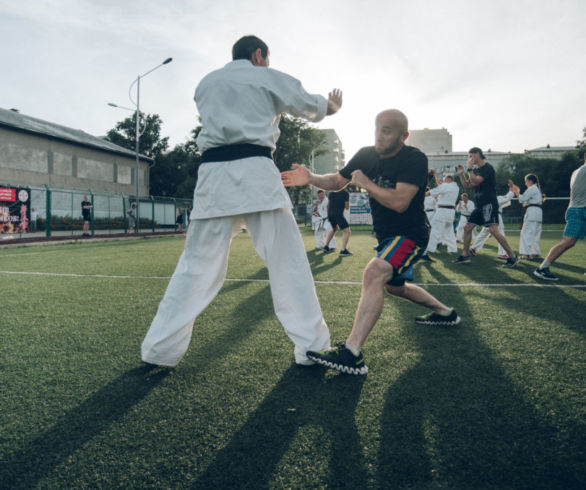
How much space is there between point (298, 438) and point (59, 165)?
36.9 meters

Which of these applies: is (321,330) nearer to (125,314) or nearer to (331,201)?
(125,314)

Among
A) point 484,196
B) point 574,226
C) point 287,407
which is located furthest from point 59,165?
point 287,407

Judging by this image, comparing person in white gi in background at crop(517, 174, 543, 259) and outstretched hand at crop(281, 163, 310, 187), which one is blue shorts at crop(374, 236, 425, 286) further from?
person in white gi in background at crop(517, 174, 543, 259)

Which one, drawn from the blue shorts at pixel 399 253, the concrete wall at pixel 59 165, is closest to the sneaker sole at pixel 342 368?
the blue shorts at pixel 399 253

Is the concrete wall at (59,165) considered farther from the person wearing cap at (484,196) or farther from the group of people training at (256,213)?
the group of people training at (256,213)

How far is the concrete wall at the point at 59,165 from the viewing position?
28375 mm

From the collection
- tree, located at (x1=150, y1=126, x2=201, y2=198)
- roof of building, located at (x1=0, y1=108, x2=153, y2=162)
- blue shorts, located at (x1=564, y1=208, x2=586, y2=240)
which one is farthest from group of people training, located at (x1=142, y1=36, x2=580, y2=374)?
tree, located at (x1=150, y1=126, x2=201, y2=198)

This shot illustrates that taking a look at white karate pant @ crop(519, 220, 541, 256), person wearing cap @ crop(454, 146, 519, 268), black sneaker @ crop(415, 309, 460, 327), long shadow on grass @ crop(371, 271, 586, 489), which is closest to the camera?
long shadow on grass @ crop(371, 271, 586, 489)

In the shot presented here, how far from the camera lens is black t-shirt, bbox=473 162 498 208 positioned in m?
7.87

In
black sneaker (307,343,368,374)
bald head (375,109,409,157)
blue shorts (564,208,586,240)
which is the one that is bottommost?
black sneaker (307,343,368,374)

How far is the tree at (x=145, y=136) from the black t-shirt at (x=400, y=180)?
205 ft

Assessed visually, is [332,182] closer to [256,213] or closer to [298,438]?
[256,213]

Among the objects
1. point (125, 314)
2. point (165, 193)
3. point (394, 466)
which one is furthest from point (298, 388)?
point (165, 193)

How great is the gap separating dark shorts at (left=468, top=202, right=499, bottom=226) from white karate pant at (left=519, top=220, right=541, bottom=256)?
232 cm
